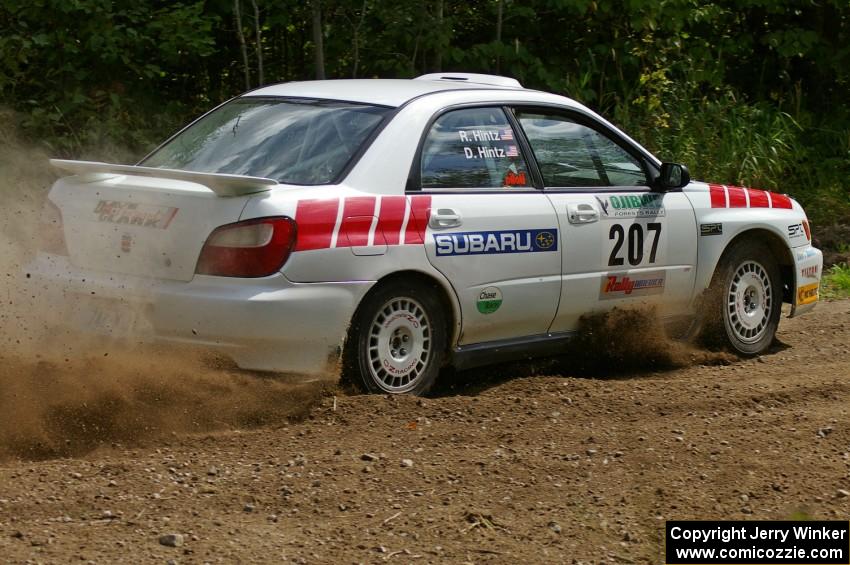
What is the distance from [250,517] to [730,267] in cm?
421

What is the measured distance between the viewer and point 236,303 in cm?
563

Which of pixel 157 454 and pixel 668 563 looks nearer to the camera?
pixel 668 563

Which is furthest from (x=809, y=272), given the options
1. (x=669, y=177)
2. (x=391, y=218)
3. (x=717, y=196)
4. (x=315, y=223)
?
(x=315, y=223)

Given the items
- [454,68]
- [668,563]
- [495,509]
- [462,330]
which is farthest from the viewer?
[454,68]

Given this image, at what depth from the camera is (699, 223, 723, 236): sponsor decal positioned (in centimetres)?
761

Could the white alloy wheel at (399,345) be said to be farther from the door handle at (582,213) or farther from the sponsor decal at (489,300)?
the door handle at (582,213)

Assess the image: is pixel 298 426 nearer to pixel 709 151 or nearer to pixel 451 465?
pixel 451 465

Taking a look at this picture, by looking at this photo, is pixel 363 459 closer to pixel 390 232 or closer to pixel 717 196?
pixel 390 232

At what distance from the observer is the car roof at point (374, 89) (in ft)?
21.7

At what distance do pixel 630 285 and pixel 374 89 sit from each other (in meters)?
1.83

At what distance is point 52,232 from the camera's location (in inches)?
245

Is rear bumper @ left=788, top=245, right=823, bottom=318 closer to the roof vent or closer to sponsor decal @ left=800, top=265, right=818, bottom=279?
sponsor decal @ left=800, top=265, right=818, bottom=279

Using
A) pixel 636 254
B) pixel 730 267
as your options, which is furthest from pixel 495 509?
pixel 730 267

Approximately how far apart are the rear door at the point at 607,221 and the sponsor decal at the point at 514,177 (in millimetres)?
138
